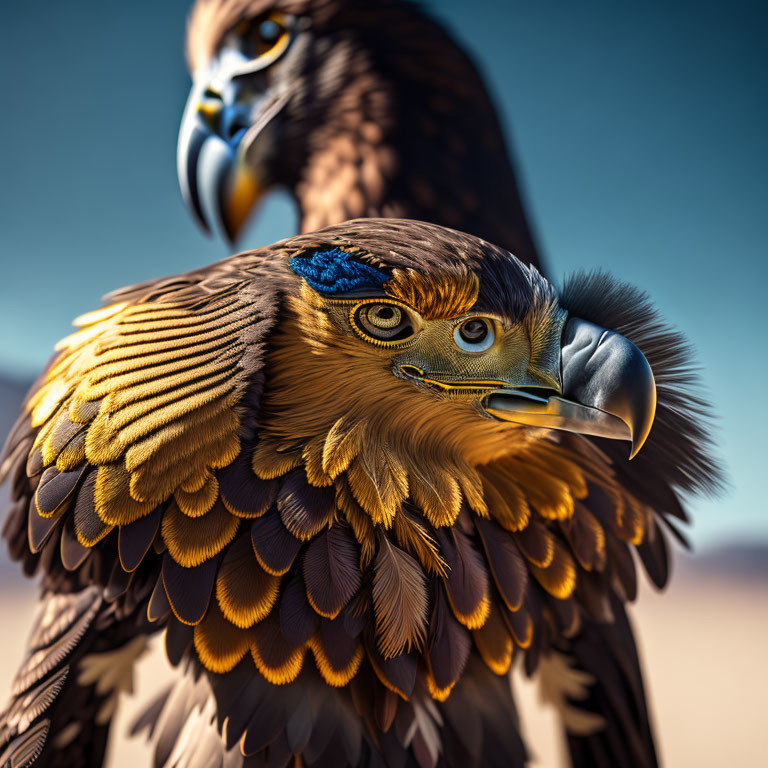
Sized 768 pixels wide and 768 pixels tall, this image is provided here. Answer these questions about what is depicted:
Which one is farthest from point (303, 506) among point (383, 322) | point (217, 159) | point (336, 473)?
point (217, 159)

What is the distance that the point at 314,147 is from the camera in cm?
104

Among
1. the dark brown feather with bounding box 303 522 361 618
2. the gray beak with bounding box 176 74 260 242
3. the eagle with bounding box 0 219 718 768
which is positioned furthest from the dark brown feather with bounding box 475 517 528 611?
the gray beak with bounding box 176 74 260 242

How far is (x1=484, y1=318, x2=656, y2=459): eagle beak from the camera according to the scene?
1.57 feet

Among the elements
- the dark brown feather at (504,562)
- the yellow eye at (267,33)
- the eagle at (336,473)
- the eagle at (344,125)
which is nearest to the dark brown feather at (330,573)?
the eagle at (336,473)

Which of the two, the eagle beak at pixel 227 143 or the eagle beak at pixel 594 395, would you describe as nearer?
the eagle beak at pixel 594 395

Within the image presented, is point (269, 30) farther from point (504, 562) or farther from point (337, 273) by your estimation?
point (504, 562)

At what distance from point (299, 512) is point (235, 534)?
5cm

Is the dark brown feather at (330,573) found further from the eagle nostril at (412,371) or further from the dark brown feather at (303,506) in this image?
the eagle nostril at (412,371)

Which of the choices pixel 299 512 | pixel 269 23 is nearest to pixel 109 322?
pixel 299 512

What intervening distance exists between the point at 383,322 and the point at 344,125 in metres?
0.64

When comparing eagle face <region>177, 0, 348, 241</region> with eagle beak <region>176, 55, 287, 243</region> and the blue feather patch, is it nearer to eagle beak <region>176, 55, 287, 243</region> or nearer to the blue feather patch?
eagle beak <region>176, 55, 287, 243</region>

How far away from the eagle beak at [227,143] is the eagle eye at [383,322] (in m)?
0.63

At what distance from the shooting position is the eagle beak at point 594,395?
478 millimetres

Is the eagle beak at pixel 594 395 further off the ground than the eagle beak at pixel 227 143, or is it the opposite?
the eagle beak at pixel 227 143
